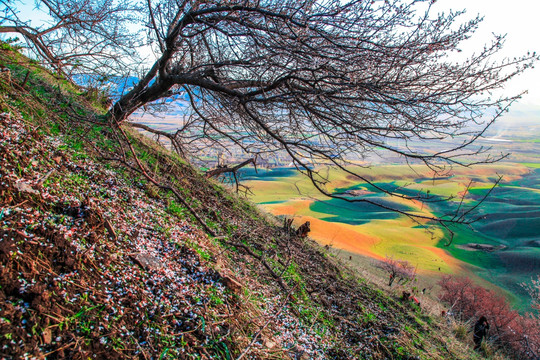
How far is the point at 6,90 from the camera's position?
3.47m

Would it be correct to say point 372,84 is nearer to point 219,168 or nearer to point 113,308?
point 113,308

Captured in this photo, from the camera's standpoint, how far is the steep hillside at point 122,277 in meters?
1.78

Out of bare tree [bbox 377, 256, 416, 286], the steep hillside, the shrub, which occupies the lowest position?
the shrub

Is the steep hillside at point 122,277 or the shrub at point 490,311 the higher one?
the steep hillside at point 122,277

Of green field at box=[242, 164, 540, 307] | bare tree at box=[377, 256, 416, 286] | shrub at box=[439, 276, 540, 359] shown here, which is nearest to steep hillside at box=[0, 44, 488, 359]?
bare tree at box=[377, 256, 416, 286]

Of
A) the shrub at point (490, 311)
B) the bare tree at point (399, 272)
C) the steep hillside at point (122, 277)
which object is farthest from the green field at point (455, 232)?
the steep hillside at point (122, 277)

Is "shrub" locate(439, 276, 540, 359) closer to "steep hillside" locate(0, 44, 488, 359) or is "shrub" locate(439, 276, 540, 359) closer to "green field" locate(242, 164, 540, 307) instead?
"green field" locate(242, 164, 540, 307)

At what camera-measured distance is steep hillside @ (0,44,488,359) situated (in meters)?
1.78

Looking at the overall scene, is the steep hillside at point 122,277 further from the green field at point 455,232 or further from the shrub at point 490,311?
the shrub at point 490,311

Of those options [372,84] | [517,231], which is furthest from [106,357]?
[517,231]

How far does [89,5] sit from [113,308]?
24.1 feet

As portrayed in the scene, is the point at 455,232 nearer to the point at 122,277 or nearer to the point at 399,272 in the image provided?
the point at 399,272

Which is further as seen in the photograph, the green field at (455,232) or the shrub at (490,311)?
the green field at (455,232)

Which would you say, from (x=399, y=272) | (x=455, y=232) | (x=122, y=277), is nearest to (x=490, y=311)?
(x=399, y=272)
